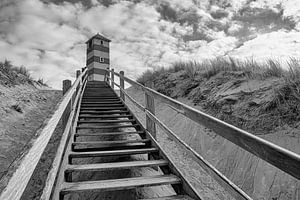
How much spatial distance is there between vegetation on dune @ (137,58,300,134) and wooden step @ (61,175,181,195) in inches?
81.7

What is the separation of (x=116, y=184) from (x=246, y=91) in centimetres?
358

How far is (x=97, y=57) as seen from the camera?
16.7 meters

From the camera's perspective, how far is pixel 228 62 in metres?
Answer: 6.81

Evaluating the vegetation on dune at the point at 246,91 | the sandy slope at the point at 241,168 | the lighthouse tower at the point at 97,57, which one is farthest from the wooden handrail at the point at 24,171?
the lighthouse tower at the point at 97,57

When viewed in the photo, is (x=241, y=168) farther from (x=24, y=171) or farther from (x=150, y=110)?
(x=24, y=171)

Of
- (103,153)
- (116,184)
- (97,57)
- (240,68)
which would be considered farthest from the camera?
(97,57)

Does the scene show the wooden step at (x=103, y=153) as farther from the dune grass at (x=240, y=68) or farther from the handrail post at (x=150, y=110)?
the dune grass at (x=240, y=68)

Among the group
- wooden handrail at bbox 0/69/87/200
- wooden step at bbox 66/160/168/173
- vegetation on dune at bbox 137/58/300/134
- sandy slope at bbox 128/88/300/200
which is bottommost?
sandy slope at bbox 128/88/300/200

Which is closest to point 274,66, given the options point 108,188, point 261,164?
point 261,164

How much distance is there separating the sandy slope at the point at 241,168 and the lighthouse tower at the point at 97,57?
12.8 meters

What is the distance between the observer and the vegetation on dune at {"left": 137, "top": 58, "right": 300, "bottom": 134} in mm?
3570

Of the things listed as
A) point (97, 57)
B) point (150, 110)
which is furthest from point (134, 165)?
point (97, 57)

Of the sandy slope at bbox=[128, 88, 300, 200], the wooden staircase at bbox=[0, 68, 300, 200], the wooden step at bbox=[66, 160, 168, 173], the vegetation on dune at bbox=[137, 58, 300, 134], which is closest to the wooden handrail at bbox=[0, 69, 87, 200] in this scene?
the wooden staircase at bbox=[0, 68, 300, 200]

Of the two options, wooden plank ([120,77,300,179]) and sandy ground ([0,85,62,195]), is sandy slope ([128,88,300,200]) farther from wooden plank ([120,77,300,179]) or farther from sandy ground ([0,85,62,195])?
sandy ground ([0,85,62,195])
